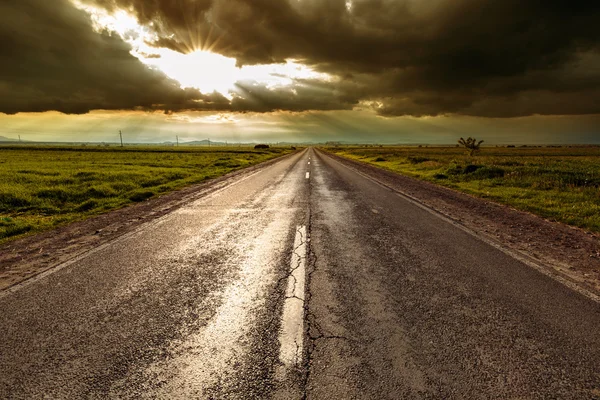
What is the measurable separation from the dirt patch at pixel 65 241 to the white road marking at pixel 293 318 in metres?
3.87

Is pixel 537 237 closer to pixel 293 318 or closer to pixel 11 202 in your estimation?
pixel 293 318

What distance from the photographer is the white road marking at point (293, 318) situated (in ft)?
8.59

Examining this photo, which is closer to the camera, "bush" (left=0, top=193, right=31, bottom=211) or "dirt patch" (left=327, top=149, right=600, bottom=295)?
"dirt patch" (left=327, top=149, right=600, bottom=295)

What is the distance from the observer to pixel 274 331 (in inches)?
118

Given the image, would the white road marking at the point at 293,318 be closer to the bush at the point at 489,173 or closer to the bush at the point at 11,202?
the bush at the point at 11,202

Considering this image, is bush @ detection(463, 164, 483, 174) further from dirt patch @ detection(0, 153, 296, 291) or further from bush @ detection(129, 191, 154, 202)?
bush @ detection(129, 191, 154, 202)

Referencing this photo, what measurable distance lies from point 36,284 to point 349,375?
4.39 m

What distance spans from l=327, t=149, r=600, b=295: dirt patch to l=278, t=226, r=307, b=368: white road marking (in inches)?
154

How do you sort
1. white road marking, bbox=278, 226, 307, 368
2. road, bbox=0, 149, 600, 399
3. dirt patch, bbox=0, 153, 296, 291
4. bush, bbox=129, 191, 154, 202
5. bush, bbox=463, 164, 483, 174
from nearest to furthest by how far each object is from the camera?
road, bbox=0, 149, 600, 399 < white road marking, bbox=278, 226, 307, 368 < dirt patch, bbox=0, 153, 296, 291 < bush, bbox=129, 191, 154, 202 < bush, bbox=463, 164, 483, 174

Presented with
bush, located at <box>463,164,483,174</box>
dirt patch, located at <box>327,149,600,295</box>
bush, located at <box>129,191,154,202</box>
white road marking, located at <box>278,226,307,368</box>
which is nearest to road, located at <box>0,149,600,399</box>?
white road marking, located at <box>278,226,307,368</box>

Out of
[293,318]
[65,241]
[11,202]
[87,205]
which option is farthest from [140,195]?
[293,318]

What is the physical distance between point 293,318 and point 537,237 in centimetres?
641

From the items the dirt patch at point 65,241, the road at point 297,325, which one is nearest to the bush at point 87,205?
the dirt patch at point 65,241

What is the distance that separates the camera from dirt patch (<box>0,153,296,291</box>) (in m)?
4.74
